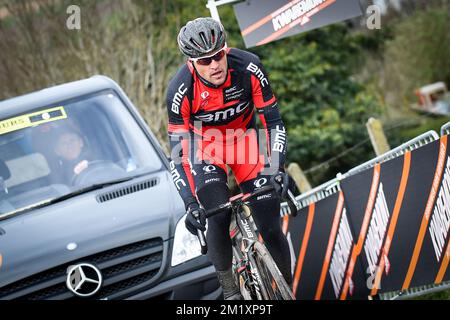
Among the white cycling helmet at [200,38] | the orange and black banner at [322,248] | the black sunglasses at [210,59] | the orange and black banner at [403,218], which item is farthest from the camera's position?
the orange and black banner at [322,248]

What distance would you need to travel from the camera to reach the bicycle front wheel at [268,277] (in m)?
4.50

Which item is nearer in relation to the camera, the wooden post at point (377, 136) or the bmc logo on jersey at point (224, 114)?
the bmc logo on jersey at point (224, 114)

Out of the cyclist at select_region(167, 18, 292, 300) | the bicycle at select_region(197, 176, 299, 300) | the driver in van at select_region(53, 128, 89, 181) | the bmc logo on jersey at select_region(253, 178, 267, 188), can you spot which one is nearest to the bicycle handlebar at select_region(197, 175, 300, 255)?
the bicycle at select_region(197, 176, 299, 300)

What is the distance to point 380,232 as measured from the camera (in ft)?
20.5

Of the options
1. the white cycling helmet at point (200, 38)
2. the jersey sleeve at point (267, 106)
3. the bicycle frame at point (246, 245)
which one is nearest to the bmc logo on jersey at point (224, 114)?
the jersey sleeve at point (267, 106)

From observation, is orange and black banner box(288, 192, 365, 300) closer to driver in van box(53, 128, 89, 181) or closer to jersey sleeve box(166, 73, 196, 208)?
jersey sleeve box(166, 73, 196, 208)

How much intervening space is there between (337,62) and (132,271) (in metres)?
16.9

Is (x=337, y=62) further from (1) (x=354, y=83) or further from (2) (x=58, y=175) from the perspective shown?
(2) (x=58, y=175)

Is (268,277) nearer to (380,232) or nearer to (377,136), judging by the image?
(380,232)

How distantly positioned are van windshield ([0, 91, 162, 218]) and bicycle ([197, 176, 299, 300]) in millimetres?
1110

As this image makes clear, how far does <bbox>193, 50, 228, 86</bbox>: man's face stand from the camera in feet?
16.2

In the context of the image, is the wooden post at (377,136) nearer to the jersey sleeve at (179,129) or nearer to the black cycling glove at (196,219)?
the jersey sleeve at (179,129)

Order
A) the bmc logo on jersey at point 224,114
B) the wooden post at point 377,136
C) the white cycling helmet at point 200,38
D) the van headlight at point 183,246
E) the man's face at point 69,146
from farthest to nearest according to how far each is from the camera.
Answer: the wooden post at point 377,136, the man's face at point 69,146, the bmc logo on jersey at point 224,114, the van headlight at point 183,246, the white cycling helmet at point 200,38
